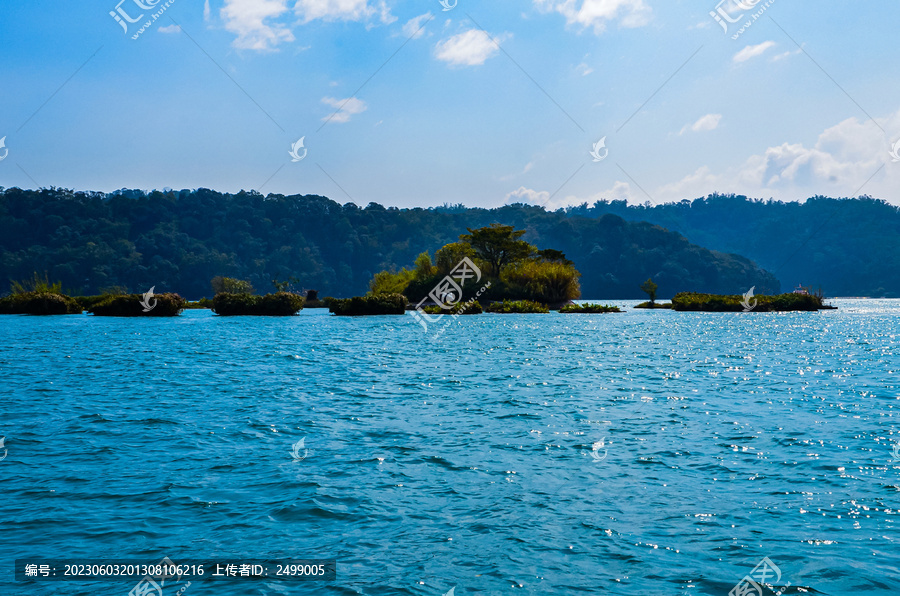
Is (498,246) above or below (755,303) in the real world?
above

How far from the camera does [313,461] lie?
1029 cm

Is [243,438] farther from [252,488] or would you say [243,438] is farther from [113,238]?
[113,238]

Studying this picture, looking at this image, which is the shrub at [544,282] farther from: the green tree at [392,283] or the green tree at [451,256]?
the green tree at [392,283]

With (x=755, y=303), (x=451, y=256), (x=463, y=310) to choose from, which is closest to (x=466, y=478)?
(x=463, y=310)

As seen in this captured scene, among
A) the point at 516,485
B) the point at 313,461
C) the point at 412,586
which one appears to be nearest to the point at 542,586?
the point at 412,586

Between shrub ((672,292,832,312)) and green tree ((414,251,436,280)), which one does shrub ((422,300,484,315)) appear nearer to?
green tree ((414,251,436,280))

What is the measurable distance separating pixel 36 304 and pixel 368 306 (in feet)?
110

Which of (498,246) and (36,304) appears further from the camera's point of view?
(498,246)

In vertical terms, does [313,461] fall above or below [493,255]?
below

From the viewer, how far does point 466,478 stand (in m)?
9.30

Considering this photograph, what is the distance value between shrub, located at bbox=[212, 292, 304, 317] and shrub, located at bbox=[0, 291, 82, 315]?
15.2 metres

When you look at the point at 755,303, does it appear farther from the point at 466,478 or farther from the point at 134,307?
the point at 466,478

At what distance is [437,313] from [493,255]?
900 inches

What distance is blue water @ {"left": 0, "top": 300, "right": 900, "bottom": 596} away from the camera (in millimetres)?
6379
